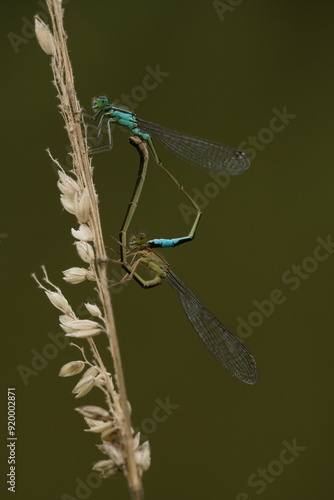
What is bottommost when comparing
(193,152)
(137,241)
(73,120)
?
(137,241)

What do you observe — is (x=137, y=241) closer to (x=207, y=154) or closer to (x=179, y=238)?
(x=179, y=238)

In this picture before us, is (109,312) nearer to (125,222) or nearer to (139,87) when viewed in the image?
(125,222)

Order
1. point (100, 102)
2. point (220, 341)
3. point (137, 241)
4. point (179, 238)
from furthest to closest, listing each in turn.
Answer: point (220, 341), point (179, 238), point (100, 102), point (137, 241)

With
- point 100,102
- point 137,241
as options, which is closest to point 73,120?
point 137,241

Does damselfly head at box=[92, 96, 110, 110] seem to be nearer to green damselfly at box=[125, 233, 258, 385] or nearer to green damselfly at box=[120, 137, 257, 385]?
green damselfly at box=[120, 137, 257, 385]

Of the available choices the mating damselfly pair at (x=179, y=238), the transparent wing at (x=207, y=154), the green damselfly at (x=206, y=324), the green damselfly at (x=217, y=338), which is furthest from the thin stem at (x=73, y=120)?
the transparent wing at (x=207, y=154)

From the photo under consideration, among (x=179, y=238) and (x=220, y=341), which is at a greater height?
(x=179, y=238)
